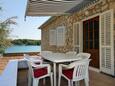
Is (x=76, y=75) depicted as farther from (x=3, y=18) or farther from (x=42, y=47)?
(x=42, y=47)

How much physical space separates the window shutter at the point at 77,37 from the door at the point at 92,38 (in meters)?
0.24

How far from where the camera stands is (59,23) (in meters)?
14.6

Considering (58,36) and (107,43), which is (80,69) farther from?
(58,36)

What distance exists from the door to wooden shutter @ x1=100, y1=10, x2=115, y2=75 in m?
0.90

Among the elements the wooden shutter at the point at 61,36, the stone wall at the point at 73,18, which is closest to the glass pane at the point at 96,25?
the stone wall at the point at 73,18

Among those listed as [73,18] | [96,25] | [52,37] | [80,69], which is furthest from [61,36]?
[80,69]

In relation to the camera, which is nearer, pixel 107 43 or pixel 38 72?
pixel 38 72

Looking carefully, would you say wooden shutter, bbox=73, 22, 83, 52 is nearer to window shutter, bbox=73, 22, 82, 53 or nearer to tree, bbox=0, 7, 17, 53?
window shutter, bbox=73, 22, 82, 53

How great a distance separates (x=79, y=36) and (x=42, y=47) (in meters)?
12.3

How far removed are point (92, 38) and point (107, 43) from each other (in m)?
1.81

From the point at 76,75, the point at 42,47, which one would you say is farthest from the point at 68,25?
the point at 42,47

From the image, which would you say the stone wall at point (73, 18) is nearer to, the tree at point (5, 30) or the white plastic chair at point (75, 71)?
the white plastic chair at point (75, 71)

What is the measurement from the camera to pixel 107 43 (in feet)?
24.5

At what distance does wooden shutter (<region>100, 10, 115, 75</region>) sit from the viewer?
281 inches
